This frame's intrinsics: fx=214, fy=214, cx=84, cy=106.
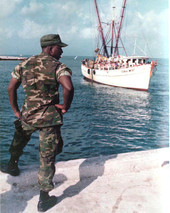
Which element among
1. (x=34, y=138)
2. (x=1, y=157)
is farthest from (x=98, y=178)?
(x=34, y=138)

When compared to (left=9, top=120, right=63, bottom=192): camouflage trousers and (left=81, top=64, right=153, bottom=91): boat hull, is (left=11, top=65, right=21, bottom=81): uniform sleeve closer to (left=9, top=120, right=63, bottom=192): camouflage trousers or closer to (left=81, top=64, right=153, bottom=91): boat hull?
(left=9, top=120, right=63, bottom=192): camouflage trousers

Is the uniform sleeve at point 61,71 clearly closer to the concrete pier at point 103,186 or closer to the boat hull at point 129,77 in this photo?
the concrete pier at point 103,186

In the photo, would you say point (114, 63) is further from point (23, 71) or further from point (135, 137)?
point (23, 71)

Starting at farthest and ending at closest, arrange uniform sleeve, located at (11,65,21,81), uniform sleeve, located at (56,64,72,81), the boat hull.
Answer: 1. the boat hull
2. uniform sleeve, located at (11,65,21,81)
3. uniform sleeve, located at (56,64,72,81)

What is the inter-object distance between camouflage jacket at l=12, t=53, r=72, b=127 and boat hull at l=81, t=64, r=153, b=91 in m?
29.6

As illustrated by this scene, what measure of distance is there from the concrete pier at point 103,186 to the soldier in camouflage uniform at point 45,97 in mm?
294

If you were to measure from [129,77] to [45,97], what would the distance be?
31.3 m

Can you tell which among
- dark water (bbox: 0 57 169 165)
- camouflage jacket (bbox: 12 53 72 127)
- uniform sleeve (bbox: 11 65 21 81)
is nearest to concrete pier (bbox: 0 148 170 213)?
camouflage jacket (bbox: 12 53 72 127)

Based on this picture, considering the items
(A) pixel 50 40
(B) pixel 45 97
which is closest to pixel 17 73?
(B) pixel 45 97

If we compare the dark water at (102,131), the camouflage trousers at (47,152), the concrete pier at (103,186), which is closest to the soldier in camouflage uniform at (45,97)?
the camouflage trousers at (47,152)

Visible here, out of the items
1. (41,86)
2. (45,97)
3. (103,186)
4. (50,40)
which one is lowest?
(103,186)

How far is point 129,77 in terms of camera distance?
32688mm

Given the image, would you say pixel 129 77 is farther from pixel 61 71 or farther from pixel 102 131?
pixel 61 71

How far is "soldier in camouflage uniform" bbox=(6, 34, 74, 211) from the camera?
2.46m
